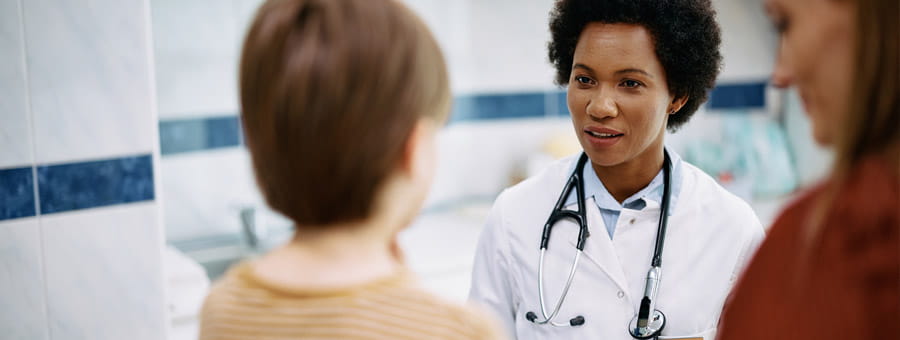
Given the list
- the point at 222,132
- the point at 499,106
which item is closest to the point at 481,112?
the point at 499,106

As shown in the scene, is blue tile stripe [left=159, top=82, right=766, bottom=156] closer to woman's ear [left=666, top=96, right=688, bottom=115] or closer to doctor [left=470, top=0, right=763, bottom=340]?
doctor [left=470, top=0, right=763, bottom=340]

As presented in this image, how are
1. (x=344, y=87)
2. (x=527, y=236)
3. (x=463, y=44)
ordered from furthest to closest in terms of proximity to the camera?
(x=463, y=44)
(x=527, y=236)
(x=344, y=87)

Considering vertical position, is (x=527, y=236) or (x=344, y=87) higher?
(x=344, y=87)

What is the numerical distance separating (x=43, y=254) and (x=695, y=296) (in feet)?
3.95

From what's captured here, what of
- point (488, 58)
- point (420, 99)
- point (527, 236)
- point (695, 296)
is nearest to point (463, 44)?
point (488, 58)

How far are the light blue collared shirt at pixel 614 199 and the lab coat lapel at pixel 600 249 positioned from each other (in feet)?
0.06

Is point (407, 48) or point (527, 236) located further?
point (527, 236)

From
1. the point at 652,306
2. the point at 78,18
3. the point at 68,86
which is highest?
the point at 78,18

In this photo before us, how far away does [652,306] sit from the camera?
4.08ft

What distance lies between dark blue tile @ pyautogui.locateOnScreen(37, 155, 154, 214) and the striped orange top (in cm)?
94

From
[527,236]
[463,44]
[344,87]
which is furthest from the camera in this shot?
[463,44]

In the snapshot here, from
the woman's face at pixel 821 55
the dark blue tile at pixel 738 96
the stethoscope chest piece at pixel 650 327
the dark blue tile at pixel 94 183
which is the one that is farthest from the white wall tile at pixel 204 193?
the dark blue tile at pixel 738 96

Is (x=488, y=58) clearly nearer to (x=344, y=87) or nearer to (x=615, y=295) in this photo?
(x=615, y=295)

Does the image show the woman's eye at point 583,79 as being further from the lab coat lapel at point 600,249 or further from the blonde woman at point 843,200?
the blonde woman at point 843,200
